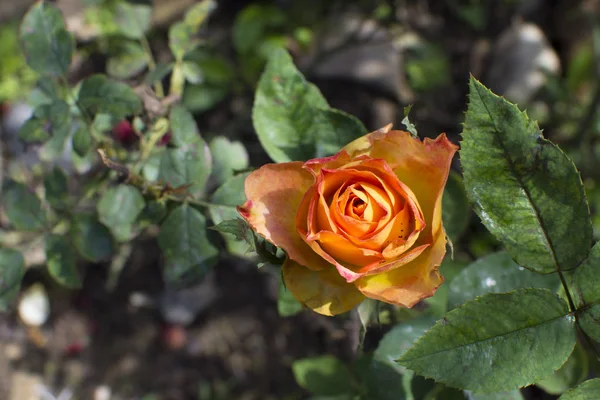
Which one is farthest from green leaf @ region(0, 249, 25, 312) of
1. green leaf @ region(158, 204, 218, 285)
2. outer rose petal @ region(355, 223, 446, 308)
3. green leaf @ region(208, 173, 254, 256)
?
outer rose petal @ region(355, 223, 446, 308)

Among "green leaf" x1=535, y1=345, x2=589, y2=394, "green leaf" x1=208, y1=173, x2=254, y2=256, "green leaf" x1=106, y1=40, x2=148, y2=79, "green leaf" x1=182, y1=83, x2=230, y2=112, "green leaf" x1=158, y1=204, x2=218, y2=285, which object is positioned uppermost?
"green leaf" x1=208, y1=173, x2=254, y2=256

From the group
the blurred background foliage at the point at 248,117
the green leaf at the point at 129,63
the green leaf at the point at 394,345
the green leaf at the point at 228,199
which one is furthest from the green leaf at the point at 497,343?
the blurred background foliage at the point at 248,117

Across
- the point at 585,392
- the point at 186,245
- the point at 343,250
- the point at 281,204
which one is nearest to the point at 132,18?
the point at 186,245

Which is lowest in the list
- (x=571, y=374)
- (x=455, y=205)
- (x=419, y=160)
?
(x=571, y=374)

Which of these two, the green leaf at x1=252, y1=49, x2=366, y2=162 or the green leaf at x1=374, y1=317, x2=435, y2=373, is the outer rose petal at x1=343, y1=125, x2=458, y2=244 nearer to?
the green leaf at x1=252, y1=49, x2=366, y2=162

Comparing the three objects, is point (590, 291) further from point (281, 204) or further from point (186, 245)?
point (186, 245)

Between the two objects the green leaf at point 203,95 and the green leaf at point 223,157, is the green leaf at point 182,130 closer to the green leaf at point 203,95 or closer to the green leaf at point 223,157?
the green leaf at point 223,157
